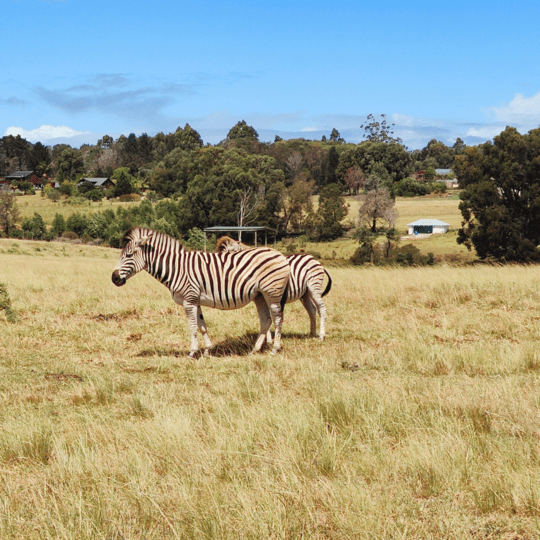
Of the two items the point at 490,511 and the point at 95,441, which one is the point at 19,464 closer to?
the point at 95,441

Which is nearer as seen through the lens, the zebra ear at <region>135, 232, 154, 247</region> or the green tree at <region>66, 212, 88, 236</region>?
the zebra ear at <region>135, 232, 154, 247</region>

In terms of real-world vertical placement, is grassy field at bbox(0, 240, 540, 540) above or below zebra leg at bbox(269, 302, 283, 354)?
below

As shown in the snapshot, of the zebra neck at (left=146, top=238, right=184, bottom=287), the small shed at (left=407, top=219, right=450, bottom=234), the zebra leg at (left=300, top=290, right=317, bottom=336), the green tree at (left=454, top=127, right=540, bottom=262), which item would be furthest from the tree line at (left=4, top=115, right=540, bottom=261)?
the zebra neck at (left=146, top=238, right=184, bottom=287)

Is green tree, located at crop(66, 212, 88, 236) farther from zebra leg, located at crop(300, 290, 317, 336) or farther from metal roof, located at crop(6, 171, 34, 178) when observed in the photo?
metal roof, located at crop(6, 171, 34, 178)

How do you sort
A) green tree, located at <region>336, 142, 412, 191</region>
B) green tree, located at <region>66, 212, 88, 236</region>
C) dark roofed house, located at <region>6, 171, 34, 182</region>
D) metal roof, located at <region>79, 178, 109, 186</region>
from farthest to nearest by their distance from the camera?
1. dark roofed house, located at <region>6, 171, 34, 182</region>
2. green tree, located at <region>336, 142, 412, 191</region>
3. metal roof, located at <region>79, 178, 109, 186</region>
4. green tree, located at <region>66, 212, 88, 236</region>

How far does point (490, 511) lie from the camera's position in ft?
13.9

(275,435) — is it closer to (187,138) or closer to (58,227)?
(58,227)

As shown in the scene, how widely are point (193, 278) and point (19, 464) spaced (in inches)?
209

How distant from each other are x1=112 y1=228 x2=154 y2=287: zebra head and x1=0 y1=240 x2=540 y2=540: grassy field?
153 cm

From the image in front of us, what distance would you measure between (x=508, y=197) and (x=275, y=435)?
4158cm

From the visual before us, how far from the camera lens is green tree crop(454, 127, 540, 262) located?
4066 cm

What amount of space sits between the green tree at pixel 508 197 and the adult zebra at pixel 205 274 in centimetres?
3408

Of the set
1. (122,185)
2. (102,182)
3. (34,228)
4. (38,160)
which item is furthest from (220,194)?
(38,160)

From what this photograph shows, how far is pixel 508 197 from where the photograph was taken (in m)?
42.6
